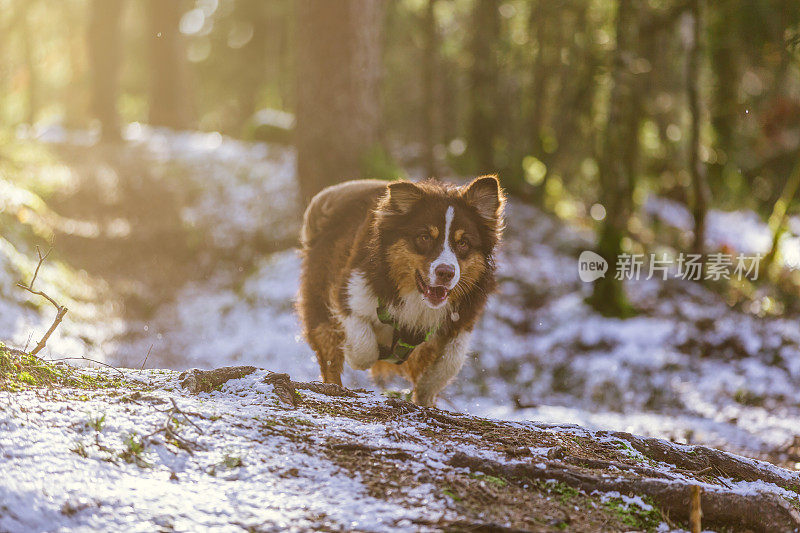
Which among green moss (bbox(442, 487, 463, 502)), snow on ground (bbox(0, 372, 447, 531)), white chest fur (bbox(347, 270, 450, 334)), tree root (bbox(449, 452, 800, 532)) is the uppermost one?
white chest fur (bbox(347, 270, 450, 334))

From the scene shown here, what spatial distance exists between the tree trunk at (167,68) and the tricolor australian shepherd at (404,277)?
1605 centimetres

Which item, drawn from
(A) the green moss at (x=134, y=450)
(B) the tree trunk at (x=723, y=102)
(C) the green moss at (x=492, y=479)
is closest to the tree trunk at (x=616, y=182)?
(B) the tree trunk at (x=723, y=102)

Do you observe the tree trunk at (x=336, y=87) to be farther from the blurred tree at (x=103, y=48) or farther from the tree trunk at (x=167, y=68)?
the tree trunk at (x=167, y=68)

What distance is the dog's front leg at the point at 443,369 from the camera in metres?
6.07

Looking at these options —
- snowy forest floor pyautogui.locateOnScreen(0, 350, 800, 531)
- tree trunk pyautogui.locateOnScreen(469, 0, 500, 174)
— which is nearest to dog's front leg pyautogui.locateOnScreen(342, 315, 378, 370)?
snowy forest floor pyautogui.locateOnScreen(0, 350, 800, 531)

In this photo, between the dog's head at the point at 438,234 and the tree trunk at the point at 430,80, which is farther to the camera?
the tree trunk at the point at 430,80

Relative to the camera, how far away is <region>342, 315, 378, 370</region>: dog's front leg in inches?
234

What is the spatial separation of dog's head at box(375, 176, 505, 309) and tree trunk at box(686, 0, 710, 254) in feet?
Result: 28.8

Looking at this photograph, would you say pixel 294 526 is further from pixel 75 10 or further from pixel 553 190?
pixel 75 10

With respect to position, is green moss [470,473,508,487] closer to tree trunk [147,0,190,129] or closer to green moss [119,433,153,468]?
green moss [119,433,153,468]

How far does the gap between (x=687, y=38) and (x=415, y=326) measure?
42.5ft

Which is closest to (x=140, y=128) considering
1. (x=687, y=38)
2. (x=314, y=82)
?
(x=314, y=82)

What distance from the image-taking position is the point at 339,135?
1170 cm

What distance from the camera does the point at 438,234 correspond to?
5.36 metres
